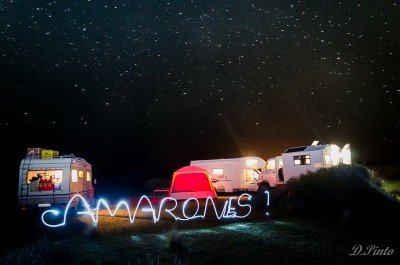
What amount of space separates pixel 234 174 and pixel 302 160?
183 inches

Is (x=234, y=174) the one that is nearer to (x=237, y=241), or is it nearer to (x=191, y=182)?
(x=191, y=182)

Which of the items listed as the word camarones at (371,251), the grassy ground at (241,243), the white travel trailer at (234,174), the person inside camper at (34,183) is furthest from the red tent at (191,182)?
the word camarones at (371,251)

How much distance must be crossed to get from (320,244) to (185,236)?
10.4 feet

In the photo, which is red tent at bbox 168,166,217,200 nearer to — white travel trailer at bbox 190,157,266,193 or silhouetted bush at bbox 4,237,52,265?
white travel trailer at bbox 190,157,266,193

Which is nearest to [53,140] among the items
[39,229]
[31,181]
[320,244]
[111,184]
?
[111,184]

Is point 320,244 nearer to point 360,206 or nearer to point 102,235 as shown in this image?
point 360,206

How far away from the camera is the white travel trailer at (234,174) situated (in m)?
23.1

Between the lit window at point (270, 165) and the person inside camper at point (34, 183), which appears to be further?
the lit window at point (270, 165)

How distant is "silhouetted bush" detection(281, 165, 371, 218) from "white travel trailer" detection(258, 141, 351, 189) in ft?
20.9

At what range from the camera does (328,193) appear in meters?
12.0

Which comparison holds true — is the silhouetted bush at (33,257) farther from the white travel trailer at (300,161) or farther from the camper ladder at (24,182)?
the white travel trailer at (300,161)

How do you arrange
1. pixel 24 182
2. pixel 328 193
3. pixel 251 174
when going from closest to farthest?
pixel 328 193 → pixel 24 182 → pixel 251 174

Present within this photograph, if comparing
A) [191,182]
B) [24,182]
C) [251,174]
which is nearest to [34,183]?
[24,182]

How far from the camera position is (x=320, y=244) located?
7711 mm
